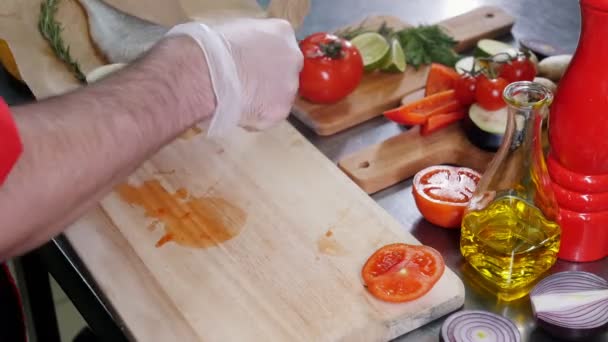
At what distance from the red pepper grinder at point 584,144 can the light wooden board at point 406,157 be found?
21cm

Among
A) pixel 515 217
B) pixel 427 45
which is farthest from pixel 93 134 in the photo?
pixel 427 45

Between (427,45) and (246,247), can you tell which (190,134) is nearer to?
(246,247)

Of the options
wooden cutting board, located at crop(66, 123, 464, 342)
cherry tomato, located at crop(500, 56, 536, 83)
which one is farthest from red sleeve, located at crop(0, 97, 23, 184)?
cherry tomato, located at crop(500, 56, 536, 83)

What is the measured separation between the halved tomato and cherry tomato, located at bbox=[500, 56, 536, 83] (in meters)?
0.20

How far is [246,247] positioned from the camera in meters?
1.15

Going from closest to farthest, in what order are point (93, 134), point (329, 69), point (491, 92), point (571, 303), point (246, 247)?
point (93, 134)
point (571, 303)
point (246, 247)
point (491, 92)
point (329, 69)

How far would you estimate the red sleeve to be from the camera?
0.80 meters

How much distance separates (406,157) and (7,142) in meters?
0.67

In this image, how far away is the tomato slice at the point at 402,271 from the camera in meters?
1.07

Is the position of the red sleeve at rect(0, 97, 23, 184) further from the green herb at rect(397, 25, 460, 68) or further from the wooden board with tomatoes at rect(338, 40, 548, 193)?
the green herb at rect(397, 25, 460, 68)

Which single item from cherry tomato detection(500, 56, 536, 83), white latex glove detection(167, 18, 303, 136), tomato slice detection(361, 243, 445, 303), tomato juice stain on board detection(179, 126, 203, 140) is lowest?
tomato juice stain on board detection(179, 126, 203, 140)

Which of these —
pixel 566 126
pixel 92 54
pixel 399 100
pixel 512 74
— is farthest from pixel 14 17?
pixel 566 126

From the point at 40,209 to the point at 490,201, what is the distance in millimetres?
560

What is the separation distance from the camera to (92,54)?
1562 mm
